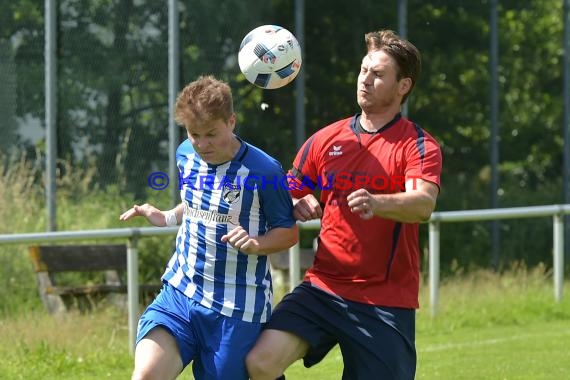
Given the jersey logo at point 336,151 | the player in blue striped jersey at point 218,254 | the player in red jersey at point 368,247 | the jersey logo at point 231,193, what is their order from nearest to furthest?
the player in blue striped jersey at point 218,254 → the jersey logo at point 231,193 → the player in red jersey at point 368,247 → the jersey logo at point 336,151

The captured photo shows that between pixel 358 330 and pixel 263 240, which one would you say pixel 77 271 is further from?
pixel 263 240

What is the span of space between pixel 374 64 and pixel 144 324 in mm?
1624

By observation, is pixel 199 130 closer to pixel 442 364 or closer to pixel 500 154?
pixel 442 364

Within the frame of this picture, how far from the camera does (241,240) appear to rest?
17.5 feet

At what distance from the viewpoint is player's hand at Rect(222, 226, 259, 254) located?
534 centimetres

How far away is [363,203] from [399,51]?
105cm

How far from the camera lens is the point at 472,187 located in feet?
51.6

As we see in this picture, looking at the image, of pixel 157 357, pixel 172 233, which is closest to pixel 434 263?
pixel 172 233

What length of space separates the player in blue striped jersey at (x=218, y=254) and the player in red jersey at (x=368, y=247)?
14cm

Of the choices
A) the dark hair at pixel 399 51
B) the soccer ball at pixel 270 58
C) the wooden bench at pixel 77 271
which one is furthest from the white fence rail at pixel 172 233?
the dark hair at pixel 399 51

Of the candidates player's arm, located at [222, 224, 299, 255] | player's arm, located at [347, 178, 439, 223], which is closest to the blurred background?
player's arm, located at [222, 224, 299, 255]

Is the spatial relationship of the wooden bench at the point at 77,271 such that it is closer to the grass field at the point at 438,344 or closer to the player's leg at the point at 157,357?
the grass field at the point at 438,344

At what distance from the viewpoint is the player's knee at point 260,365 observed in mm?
5578

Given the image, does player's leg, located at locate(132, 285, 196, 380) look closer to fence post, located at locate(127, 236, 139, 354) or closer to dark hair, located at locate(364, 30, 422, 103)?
dark hair, located at locate(364, 30, 422, 103)
